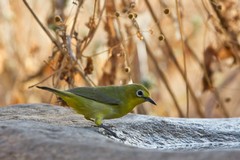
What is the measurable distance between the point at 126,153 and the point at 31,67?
15.7 feet

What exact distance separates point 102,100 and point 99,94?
37 mm

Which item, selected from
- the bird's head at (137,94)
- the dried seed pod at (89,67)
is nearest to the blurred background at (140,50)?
the dried seed pod at (89,67)

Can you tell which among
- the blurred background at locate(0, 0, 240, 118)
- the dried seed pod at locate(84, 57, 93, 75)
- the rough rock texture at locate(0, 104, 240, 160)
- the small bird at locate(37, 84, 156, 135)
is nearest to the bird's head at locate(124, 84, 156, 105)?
the small bird at locate(37, 84, 156, 135)

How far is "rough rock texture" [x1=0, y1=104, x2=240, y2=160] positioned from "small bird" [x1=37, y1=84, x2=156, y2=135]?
0.22 feet

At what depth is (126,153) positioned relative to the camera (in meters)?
2.28

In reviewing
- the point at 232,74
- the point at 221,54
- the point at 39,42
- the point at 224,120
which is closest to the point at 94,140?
the point at 224,120

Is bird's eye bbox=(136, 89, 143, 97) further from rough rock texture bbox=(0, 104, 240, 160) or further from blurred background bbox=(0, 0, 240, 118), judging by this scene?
blurred background bbox=(0, 0, 240, 118)

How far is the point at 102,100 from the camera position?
356cm

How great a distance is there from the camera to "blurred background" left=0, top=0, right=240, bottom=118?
5367 mm

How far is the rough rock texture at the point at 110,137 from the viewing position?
2289 mm

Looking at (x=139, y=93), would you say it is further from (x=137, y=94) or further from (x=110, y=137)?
(x=110, y=137)

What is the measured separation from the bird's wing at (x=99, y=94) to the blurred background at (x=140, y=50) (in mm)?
1221

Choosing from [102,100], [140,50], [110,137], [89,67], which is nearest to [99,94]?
[102,100]

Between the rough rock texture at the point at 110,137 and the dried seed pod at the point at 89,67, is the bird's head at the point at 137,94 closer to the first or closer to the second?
the rough rock texture at the point at 110,137
